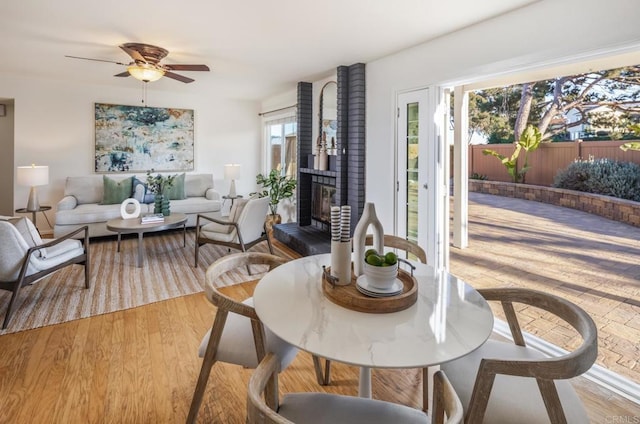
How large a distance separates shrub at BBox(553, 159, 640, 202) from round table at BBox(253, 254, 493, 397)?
302 inches

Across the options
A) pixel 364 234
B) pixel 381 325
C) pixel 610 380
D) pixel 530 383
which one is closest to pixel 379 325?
pixel 381 325

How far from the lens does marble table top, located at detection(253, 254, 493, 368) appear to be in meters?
1.05

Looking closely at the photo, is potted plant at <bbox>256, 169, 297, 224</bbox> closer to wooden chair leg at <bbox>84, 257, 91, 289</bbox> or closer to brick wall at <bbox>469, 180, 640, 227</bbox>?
wooden chair leg at <bbox>84, 257, 91, 289</bbox>

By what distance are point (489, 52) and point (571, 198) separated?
6.66 metres

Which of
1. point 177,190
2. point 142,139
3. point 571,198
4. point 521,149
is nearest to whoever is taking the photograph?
point 177,190

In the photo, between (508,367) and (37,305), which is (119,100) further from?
(508,367)

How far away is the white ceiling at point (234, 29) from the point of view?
2.60m

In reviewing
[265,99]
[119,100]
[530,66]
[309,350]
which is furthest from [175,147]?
[309,350]

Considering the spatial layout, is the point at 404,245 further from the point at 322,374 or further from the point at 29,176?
the point at 29,176

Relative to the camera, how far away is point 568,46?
230 cm

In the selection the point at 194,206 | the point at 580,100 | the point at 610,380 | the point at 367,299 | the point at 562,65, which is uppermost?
the point at 580,100

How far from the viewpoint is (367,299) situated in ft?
4.39

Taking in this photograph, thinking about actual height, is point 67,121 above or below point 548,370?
above

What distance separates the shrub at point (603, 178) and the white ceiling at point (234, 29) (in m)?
6.42
